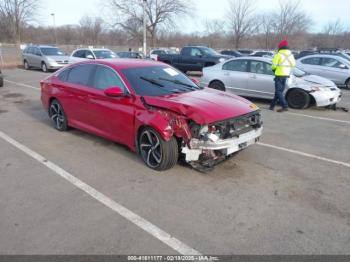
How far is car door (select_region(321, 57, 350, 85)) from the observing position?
552 inches

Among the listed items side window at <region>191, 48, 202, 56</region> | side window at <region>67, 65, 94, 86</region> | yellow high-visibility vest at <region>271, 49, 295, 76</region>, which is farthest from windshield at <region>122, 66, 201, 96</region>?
side window at <region>191, 48, 202, 56</region>

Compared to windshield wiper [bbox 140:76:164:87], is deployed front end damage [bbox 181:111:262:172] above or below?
below

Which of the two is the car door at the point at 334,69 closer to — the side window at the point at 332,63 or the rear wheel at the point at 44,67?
the side window at the point at 332,63

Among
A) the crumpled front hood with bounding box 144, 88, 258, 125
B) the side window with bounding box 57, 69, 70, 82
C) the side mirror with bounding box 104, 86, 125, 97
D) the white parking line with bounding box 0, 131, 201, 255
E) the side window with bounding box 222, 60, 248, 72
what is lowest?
the white parking line with bounding box 0, 131, 201, 255

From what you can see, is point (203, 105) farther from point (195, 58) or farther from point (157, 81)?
point (195, 58)

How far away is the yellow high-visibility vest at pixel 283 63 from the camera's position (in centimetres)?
860

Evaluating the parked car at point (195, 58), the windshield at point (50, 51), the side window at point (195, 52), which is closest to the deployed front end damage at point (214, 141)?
the parked car at point (195, 58)

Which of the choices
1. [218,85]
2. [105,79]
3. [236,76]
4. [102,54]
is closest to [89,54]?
[102,54]

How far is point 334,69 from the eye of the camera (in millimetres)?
14062

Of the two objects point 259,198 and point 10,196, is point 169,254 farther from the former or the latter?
point 10,196

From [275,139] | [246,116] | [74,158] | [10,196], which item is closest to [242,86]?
[275,139]

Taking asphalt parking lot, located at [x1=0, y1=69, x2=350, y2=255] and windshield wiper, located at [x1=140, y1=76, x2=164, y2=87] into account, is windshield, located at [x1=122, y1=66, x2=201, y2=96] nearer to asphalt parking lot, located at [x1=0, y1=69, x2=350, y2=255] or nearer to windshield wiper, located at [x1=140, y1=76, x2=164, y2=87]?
windshield wiper, located at [x1=140, y1=76, x2=164, y2=87]

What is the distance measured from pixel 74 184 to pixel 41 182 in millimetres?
488

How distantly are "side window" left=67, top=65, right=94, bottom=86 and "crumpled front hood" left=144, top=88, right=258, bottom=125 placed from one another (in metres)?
1.73
